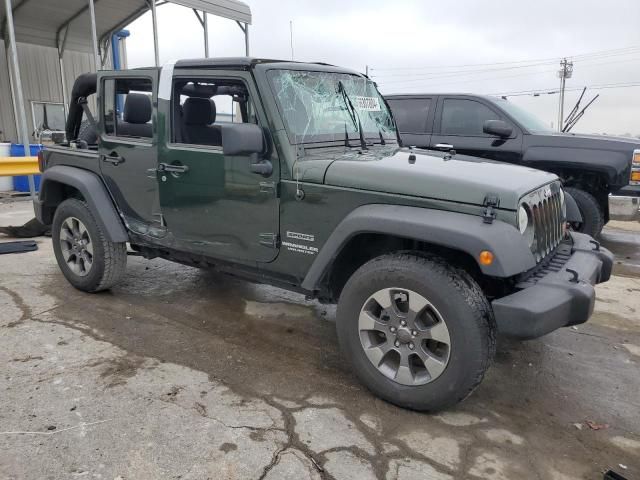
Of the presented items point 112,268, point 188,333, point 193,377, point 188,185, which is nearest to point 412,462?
point 193,377

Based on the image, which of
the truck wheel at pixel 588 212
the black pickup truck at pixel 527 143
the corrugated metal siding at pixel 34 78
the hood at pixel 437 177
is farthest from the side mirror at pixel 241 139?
the corrugated metal siding at pixel 34 78

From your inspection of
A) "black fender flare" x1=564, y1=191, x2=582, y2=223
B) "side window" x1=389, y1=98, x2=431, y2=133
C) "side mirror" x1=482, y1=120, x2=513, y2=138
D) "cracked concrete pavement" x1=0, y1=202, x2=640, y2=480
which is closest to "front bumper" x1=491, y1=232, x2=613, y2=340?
"cracked concrete pavement" x1=0, y1=202, x2=640, y2=480

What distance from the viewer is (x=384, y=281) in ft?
9.24

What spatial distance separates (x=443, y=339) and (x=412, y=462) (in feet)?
2.04

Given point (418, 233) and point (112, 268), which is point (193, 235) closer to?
point (112, 268)

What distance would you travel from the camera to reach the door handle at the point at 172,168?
370 centimetres

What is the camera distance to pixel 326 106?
3547mm

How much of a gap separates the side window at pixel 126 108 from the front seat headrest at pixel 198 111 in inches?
15.8

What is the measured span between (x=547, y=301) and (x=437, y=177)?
840mm

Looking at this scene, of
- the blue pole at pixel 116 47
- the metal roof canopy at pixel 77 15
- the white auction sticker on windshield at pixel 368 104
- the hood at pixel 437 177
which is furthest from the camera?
the blue pole at pixel 116 47

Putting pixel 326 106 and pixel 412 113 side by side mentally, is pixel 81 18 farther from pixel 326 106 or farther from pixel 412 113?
pixel 326 106

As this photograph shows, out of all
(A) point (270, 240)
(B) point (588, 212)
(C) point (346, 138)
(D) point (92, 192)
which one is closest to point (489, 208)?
(C) point (346, 138)

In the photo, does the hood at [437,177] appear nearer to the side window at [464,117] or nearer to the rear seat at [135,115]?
the rear seat at [135,115]

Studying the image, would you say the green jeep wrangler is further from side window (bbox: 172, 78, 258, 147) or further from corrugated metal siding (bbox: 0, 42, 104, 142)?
corrugated metal siding (bbox: 0, 42, 104, 142)
